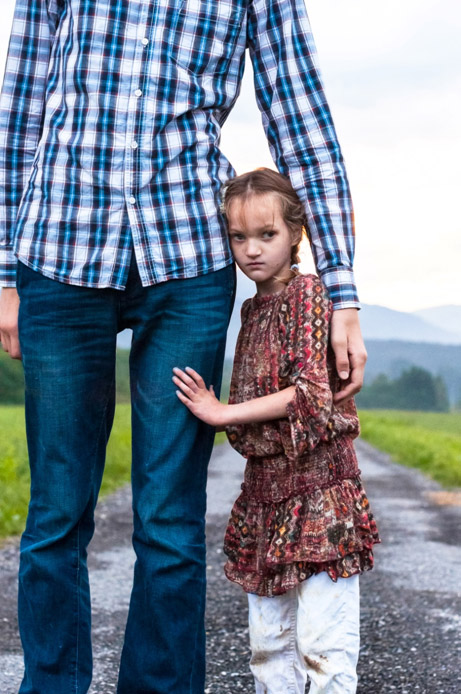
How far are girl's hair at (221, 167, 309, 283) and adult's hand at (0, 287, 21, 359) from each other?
1.95 ft

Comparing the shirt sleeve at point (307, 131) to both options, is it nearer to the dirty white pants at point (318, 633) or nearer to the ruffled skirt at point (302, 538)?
the ruffled skirt at point (302, 538)

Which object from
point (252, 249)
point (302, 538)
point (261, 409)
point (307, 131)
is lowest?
point (302, 538)

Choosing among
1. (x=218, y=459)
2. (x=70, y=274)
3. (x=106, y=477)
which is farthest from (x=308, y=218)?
(x=218, y=459)

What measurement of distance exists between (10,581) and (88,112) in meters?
3.29

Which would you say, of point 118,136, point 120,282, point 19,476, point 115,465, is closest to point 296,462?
point 120,282

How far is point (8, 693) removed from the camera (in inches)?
120

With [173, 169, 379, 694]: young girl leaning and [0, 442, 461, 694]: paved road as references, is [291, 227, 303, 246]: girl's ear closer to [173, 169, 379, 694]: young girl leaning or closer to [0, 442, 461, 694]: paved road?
[173, 169, 379, 694]: young girl leaning

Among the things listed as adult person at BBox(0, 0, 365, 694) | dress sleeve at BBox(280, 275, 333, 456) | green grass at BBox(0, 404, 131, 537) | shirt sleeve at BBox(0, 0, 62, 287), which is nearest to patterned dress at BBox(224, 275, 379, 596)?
dress sleeve at BBox(280, 275, 333, 456)

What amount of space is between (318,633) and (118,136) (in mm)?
1401

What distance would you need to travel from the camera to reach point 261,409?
2.39 metres

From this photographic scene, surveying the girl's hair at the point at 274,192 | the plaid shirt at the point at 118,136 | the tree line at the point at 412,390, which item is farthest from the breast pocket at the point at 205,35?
the tree line at the point at 412,390

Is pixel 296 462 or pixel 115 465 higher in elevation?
pixel 296 462

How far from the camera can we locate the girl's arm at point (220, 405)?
7.43 feet

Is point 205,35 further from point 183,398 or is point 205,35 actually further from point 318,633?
point 318,633
